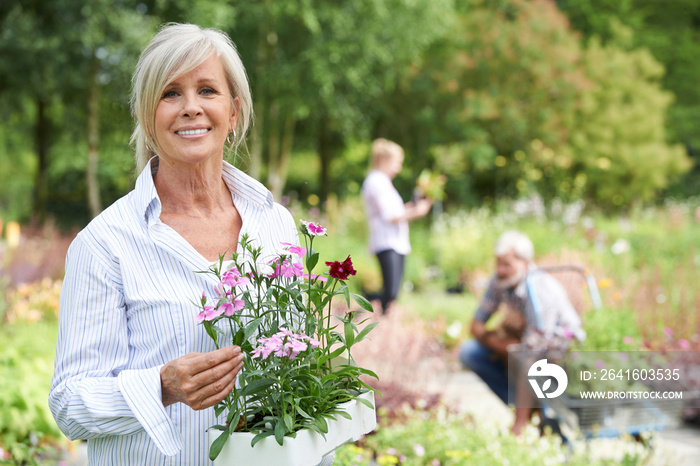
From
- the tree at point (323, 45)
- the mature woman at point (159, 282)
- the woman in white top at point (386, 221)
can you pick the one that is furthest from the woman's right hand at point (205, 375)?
the tree at point (323, 45)

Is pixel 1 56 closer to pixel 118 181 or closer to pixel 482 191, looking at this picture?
pixel 118 181

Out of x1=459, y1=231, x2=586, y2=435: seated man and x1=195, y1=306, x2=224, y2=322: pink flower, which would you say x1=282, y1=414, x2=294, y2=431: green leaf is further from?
x1=459, y1=231, x2=586, y2=435: seated man

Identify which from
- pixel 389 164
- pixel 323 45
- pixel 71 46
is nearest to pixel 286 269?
pixel 389 164

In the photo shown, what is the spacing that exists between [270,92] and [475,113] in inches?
194

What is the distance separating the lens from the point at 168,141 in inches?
59.2

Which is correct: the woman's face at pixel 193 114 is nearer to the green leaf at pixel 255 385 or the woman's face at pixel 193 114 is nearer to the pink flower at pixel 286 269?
the pink flower at pixel 286 269

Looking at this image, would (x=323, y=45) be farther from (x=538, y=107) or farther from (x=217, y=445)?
(x=217, y=445)

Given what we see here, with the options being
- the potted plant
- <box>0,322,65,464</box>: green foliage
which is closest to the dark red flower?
the potted plant

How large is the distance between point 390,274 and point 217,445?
4.93m

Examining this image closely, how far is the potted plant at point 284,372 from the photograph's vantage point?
47.9 inches

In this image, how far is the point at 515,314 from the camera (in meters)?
4.13

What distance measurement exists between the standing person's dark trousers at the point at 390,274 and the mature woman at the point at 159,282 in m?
4.44

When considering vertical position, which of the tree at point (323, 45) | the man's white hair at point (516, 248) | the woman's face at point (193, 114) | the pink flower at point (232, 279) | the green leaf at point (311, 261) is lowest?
the pink flower at point (232, 279)

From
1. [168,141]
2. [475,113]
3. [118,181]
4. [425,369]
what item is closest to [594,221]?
[475,113]
